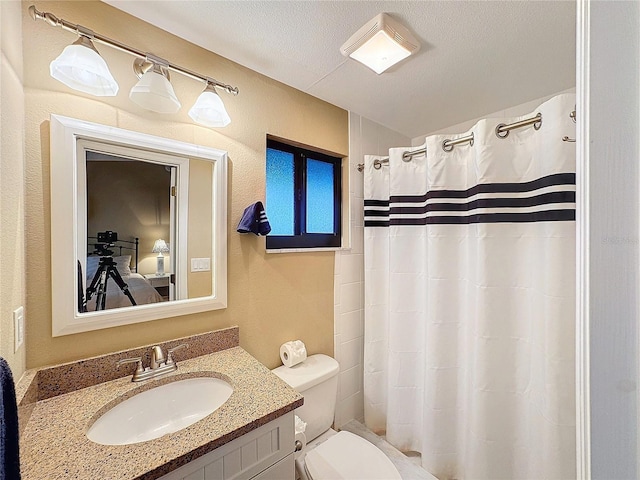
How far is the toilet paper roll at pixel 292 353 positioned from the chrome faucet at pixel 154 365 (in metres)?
0.56

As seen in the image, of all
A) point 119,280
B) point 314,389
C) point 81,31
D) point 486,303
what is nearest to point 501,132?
point 486,303

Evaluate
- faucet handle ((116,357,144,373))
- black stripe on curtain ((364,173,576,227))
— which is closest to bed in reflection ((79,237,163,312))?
faucet handle ((116,357,144,373))

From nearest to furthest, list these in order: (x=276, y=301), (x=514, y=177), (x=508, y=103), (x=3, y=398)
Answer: (x=3, y=398), (x=514, y=177), (x=276, y=301), (x=508, y=103)

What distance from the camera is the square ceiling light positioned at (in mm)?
1041

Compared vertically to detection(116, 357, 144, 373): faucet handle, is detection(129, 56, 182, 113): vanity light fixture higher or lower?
higher

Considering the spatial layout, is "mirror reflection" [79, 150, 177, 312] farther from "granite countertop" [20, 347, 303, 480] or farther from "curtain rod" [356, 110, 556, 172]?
"curtain rod" [356, 110, 556, 172]

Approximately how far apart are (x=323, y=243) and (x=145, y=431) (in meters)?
1.25

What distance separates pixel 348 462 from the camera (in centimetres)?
122

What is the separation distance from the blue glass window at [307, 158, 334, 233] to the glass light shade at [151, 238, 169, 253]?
2.74ft

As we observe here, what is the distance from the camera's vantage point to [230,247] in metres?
1.31

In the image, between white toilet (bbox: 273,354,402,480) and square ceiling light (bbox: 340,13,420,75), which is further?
white toilet (bbox: 273,354,402,480)

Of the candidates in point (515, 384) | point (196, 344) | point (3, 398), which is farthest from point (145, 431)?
point (515, 384)

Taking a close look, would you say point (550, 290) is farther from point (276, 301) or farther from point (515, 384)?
point (276, 301)

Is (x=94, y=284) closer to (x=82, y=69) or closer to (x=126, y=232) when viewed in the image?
(x=126, y=232)
